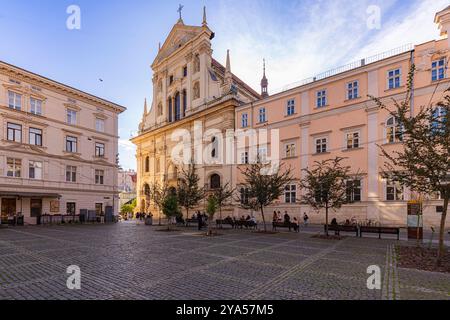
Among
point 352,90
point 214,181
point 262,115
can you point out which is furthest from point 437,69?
point 214,181

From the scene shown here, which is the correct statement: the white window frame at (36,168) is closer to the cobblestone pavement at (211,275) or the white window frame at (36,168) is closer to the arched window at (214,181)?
the arched window at (214,181)

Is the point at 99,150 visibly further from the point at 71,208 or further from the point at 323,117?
the point at 323,117

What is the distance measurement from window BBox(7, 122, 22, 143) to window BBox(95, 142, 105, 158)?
8942 mm

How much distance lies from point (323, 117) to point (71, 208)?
99.8 ft

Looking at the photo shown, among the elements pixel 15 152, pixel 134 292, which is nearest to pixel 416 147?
pixel 134 292

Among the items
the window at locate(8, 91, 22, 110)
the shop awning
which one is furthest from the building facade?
the window at locate(8, 91, 22, 110)

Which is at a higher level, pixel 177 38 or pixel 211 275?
pixel 177 38

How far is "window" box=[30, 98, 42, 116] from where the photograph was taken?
3119cm

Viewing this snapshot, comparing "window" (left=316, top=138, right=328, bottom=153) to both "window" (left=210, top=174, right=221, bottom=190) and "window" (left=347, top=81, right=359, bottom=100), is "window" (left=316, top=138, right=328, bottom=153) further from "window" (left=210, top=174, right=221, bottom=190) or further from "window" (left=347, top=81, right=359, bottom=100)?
"window" (left=210, top=174, right=221, bottom=190)

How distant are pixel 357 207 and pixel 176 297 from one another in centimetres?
2282

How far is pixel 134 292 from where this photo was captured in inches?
264

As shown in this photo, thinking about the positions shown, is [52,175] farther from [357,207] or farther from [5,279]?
[357,207]

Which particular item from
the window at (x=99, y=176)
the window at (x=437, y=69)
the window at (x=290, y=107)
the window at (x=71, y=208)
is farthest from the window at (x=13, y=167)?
the window at (x=437, y=69)

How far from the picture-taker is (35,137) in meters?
31.1
